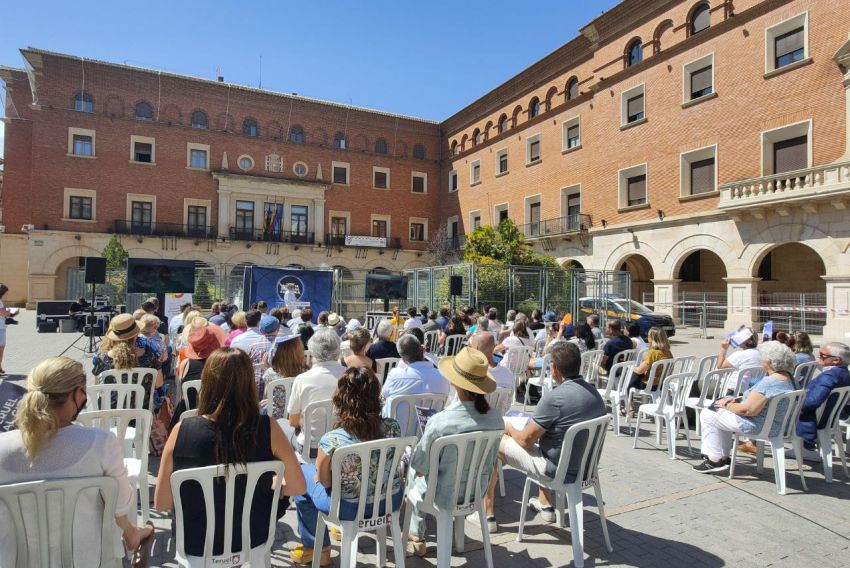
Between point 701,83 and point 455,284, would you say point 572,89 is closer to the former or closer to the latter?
point 701,83

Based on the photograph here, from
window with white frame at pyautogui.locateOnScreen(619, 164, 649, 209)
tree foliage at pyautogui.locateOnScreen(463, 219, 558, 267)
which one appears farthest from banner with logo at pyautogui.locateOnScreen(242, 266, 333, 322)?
window with white frame at pyautogui.locateOnScreen(619, 164, 649, 209)

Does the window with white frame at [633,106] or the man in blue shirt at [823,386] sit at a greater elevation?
the window with white frame at [633,106]

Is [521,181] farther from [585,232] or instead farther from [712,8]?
[712,8]

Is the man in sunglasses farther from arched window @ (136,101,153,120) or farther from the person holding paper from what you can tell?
arched window @ (136,101,153,120)

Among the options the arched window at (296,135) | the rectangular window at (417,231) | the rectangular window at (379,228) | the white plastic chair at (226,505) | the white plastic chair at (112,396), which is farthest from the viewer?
the rectangular window at (417,231)

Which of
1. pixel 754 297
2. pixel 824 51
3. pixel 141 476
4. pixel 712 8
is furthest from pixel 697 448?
pixel 712 8

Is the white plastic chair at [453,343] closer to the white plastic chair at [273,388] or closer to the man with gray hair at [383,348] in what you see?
the man with gray hair at [383,348]

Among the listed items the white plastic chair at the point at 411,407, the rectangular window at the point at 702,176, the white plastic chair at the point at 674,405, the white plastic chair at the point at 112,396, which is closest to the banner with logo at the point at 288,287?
the white plastic chair at the point at 112,396

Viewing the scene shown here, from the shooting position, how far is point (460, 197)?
3247 centimetres

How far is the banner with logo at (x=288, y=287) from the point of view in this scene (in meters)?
15.5

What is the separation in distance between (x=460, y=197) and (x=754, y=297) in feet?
62.3

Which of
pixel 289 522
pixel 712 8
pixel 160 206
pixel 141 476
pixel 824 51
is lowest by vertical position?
pixel 289 522

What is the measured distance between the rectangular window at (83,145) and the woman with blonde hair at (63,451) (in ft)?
98.3

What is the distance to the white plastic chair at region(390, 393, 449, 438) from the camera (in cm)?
362
